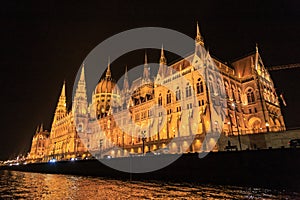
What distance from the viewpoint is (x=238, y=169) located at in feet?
Result: 89.9

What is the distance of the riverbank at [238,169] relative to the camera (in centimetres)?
2380

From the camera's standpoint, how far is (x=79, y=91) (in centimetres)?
12888

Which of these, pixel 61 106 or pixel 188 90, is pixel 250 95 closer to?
pixel 188 90

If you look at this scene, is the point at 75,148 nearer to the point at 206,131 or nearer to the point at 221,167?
the point at 206,131

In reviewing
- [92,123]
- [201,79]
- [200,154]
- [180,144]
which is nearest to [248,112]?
[201,79]

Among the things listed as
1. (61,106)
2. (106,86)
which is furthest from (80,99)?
(61,106)

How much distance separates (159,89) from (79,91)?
3042 inches

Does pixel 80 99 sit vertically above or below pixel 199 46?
above

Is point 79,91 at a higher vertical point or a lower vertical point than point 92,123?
higher

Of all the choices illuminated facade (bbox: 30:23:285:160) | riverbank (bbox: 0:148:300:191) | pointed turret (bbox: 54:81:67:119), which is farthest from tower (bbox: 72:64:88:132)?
riverbank (bbox: 0:148:300:191)

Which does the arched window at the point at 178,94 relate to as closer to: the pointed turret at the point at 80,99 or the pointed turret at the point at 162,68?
the pointed turret at the point at 162,68

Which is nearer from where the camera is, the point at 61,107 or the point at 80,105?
the point at 80,105

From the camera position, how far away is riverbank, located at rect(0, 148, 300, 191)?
23.8m

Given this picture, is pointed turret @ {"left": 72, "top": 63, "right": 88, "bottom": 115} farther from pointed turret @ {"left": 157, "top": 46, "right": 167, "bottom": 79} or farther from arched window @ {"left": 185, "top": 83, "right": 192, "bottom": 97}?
arched window @ {"left": 185, "top": 83, "right": 192, "bottom": 97}
